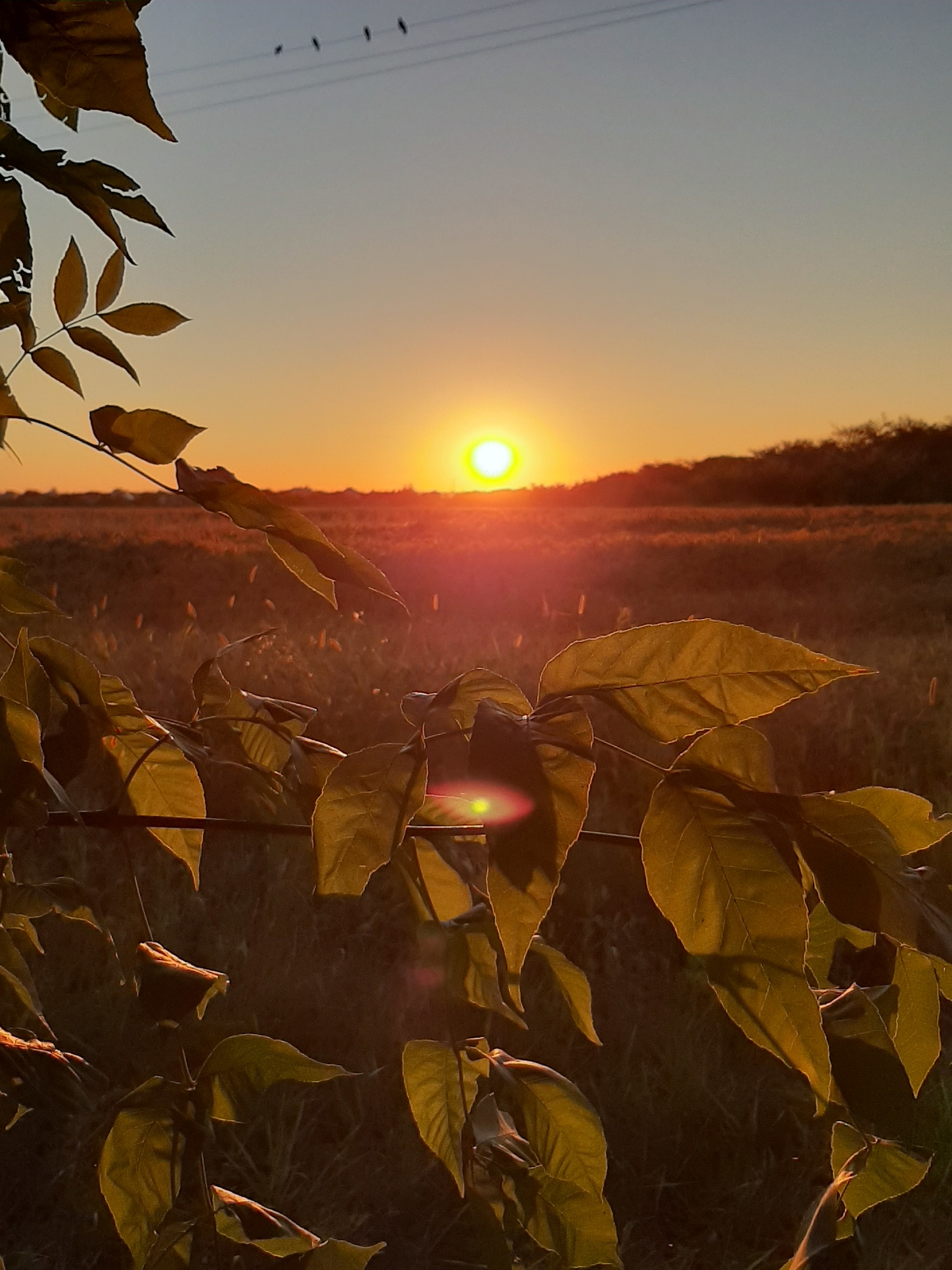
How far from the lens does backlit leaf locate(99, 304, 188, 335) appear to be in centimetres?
69

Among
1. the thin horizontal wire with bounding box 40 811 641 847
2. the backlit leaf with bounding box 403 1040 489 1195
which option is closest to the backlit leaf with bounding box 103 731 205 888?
the thin horizontal wire with bounding box 40 811 641 847

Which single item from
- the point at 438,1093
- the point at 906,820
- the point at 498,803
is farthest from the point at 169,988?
the point at 906,820

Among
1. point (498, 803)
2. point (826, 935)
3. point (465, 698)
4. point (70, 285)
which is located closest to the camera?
point (498, 803)

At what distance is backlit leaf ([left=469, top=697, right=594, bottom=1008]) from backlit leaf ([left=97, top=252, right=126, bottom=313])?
471 mm

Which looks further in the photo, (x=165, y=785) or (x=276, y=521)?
(x=165, y=785)

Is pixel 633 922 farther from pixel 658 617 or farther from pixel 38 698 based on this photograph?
pixel 658 617

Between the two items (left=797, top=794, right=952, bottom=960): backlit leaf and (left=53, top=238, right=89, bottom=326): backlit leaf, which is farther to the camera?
(left=53, top=238, right=89, bottom=326): backlit leaf

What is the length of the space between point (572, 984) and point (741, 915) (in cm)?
24

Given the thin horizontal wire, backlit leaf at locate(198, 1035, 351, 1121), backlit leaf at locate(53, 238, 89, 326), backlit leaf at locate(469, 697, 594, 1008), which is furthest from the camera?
backlit leaf at locate(53, 238, 89, 326)

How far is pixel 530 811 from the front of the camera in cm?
36

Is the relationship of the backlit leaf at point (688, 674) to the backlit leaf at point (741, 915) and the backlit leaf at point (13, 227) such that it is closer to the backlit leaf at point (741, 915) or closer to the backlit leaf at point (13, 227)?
the backlit leaf at point (741, 915)

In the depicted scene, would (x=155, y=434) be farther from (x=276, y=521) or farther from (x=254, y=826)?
(x=254, y=826)

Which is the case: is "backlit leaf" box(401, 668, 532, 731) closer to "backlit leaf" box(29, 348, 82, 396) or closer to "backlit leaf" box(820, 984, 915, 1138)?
"backlit leaf" box(820, 984, 915, 1138)

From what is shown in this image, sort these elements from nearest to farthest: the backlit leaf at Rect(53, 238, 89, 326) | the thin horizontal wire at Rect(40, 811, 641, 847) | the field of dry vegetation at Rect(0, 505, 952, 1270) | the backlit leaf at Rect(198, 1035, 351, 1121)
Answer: the thin horizontal wire at Rect(40, 811, 641, 847) → the backlit leaf at Rect(198, 1035, 351, 1121) → the backlit leaf at Rect(53, 238, 89, 326) → the field of dry vegetation at Rect(0, 505, 952, 1270)
